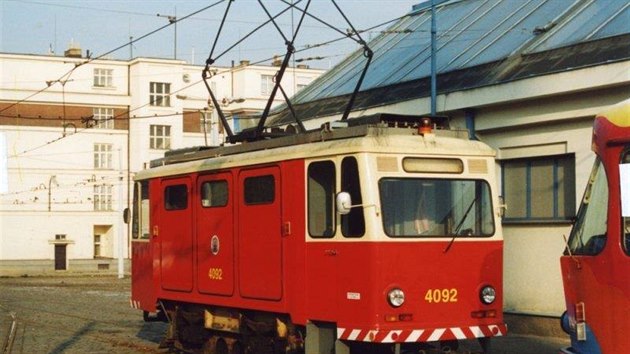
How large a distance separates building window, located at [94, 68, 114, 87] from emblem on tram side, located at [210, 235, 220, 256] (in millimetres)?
66575

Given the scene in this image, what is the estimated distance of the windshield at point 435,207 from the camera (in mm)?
12938

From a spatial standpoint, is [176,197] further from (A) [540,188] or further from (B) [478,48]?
(B) [478,48]

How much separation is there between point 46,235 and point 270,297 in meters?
67.1

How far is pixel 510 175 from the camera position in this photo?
20375 millimetres

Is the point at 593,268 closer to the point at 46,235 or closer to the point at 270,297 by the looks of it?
the point at 270,297

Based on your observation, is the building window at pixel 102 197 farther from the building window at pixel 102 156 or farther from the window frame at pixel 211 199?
the window frame at pixel 211 199

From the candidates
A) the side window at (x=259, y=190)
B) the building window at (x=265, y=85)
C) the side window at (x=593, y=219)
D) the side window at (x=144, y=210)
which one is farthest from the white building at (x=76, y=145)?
the side window at (x=593, y=219)

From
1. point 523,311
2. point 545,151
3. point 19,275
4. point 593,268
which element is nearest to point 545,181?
point 545,151

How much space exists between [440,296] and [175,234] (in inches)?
223

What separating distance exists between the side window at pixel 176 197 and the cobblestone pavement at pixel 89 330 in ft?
8.87

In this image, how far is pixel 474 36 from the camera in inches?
961

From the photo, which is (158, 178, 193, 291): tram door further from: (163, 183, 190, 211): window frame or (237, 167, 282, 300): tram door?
(237, 167, 282, 300): tram door

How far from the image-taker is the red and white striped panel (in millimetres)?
12594

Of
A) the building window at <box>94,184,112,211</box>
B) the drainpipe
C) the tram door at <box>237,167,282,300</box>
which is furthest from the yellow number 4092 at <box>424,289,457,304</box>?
the building window at <box>94,184,112,211</box>
